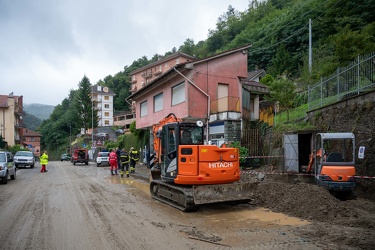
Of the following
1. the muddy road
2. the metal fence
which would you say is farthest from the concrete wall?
the muddy road

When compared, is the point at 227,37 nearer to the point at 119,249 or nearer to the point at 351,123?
the point at 351,123

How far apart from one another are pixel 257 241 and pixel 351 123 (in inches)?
325

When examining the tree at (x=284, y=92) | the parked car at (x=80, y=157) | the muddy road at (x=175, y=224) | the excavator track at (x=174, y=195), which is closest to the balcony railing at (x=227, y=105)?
the tree at (x=284, y=92)

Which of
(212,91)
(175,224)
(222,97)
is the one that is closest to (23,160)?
(212,91)

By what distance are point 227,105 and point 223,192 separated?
38.1 feet

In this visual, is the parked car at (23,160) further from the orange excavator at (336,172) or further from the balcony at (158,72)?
the balcony at (158,72)

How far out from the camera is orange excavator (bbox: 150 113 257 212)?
360 inches

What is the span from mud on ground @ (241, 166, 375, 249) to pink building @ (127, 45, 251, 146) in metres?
8.26

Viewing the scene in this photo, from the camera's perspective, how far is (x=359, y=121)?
11875mm

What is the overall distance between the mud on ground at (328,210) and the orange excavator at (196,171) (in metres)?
1.14

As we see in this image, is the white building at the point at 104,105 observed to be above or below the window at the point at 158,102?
above

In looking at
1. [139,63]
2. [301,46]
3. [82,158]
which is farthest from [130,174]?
[139,63]

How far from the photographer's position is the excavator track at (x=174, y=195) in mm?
8930

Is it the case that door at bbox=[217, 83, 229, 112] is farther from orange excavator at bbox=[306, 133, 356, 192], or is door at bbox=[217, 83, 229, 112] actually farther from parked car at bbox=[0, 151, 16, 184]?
parked car at bbox=[0, 151, 16, 184]
